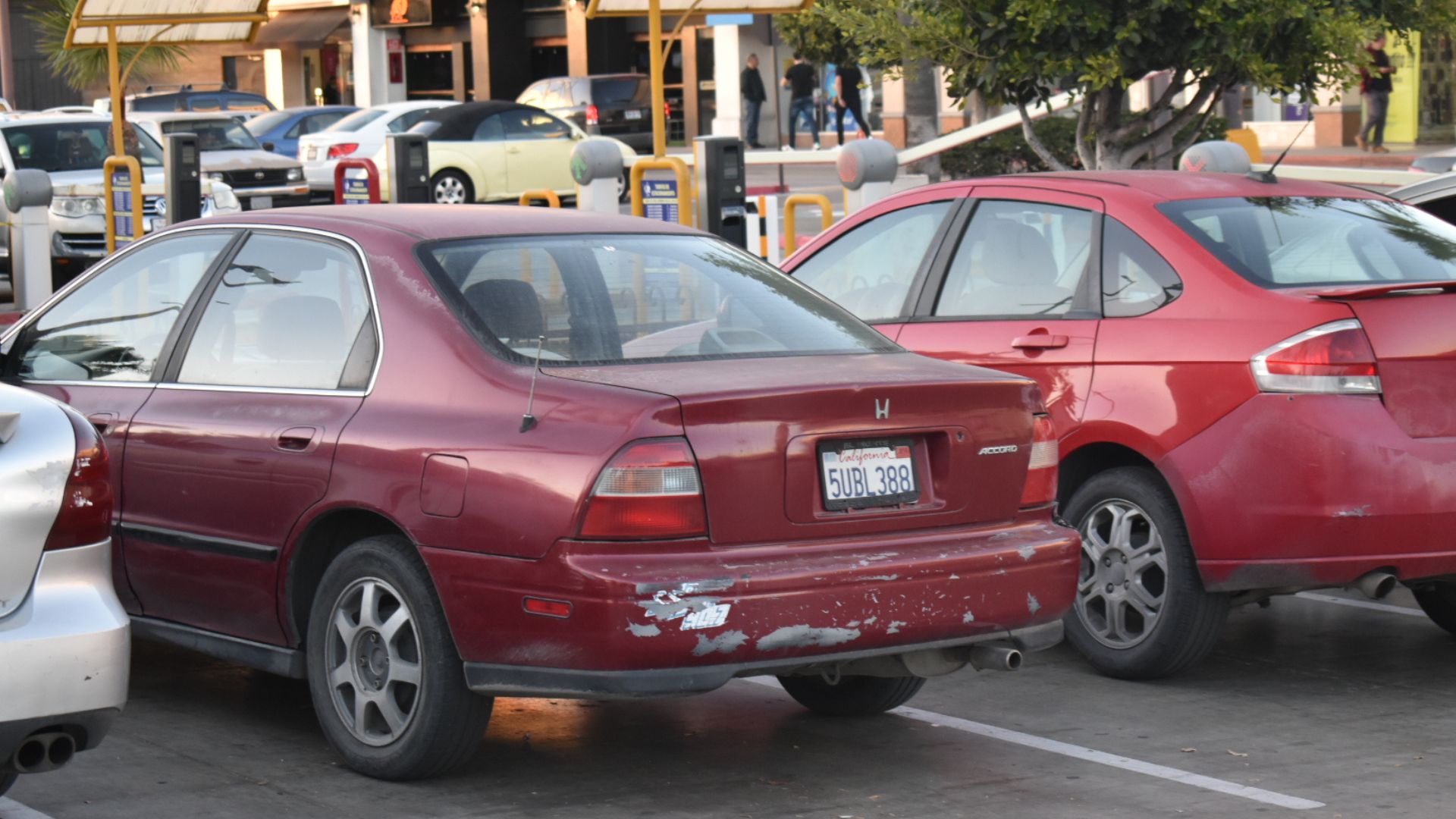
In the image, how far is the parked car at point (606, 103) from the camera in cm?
3781

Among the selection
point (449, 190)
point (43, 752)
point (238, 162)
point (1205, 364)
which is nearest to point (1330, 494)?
point (1205, 364)

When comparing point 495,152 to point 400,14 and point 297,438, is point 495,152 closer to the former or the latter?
point 297,438

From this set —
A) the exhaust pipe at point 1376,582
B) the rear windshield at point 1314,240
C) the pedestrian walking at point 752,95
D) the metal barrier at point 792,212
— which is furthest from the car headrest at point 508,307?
the pedestrian walking at point 752,95

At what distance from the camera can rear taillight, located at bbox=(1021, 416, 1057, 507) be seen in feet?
18.5

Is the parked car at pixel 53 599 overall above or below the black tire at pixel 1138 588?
above

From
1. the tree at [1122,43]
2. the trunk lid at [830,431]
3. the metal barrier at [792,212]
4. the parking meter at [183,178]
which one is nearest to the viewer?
the trunk lid at [830,431]

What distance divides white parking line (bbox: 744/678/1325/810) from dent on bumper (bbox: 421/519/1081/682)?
680 millimetres

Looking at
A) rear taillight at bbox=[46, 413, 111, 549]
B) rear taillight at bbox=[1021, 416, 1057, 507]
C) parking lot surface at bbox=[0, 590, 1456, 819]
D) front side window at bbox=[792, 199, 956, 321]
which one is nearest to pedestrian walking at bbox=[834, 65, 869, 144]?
front side window at bbox=[792, 199, 956, 321]

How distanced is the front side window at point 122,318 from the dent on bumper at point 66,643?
6.00ft

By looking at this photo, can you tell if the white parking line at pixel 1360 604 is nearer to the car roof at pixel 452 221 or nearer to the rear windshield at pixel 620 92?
the car roof at pixel 452 221

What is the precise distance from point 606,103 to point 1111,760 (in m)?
33.3

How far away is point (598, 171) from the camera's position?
47.1ft

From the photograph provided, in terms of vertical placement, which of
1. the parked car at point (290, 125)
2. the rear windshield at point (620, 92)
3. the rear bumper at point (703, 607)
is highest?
the rear windshield at point (620, 92)

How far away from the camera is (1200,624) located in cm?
664
